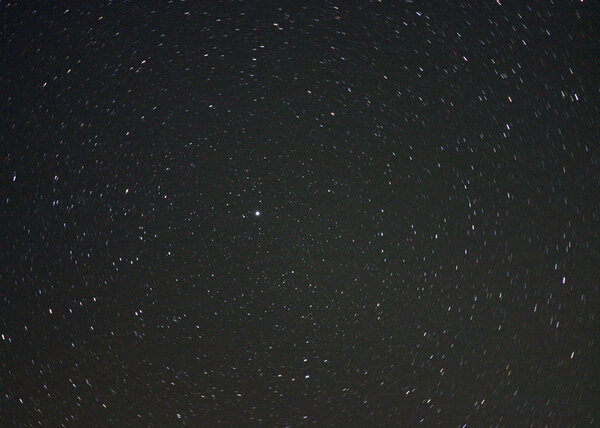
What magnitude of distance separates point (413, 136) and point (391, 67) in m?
0.11

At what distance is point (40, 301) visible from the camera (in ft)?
3.55

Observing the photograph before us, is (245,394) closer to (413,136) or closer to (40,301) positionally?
(40,301)

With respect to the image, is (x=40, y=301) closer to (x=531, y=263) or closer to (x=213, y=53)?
(x=213, y=53)

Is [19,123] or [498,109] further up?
[498,109]

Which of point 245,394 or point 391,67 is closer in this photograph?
point 391,67

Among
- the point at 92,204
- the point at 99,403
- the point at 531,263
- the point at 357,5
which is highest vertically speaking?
the point at 357,5

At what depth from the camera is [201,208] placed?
111cm

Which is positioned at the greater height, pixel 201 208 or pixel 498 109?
pixel 498 109

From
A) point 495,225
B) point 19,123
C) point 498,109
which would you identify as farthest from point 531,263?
point 19,123

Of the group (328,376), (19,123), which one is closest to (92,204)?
(19,123)

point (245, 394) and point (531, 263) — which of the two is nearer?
point (531, 263)

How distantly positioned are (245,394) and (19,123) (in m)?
0.57

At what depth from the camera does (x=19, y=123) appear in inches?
41.1

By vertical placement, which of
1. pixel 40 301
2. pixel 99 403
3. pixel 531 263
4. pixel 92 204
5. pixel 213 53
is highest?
pixel 213 53
